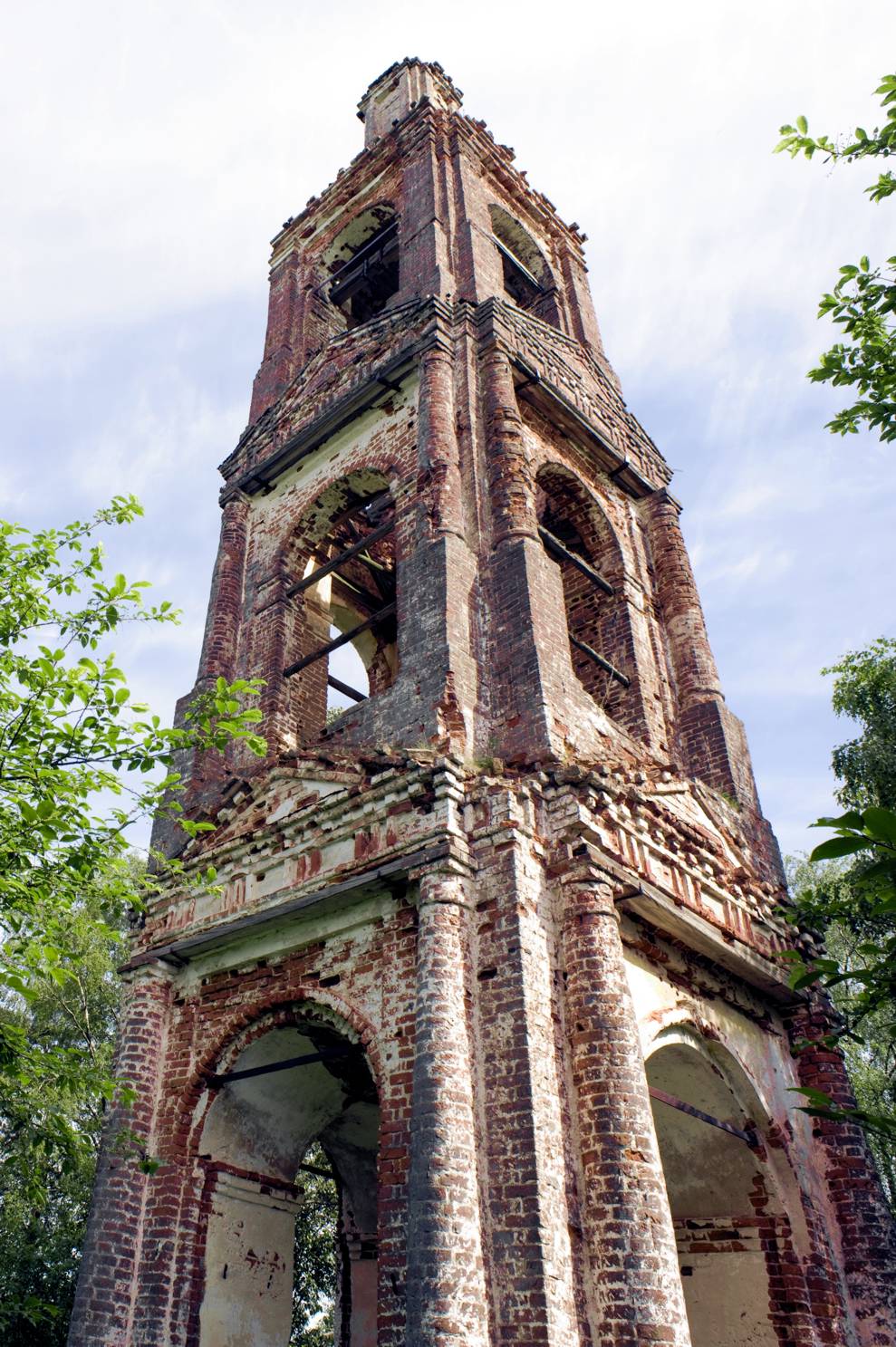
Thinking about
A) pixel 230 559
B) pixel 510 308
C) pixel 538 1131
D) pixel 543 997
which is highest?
pixel 510 308

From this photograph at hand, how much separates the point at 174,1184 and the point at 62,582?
454cm

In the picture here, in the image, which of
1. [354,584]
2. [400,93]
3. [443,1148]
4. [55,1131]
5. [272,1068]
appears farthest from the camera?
[400,93]

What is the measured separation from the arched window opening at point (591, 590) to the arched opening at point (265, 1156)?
15.0 ft

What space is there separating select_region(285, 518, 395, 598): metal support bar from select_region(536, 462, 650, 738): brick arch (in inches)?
73.5

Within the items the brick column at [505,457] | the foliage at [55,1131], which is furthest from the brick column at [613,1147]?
the brick column at [505,457]

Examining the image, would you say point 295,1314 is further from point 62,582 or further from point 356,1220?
point 62,582

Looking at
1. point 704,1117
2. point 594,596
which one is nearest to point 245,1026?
point 704,1117

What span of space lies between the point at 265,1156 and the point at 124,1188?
1.20m

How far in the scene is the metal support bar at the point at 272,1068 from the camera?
7.45m

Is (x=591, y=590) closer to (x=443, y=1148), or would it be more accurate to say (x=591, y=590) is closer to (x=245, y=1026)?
(x=245, y=1026)

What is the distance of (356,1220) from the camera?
10.3m

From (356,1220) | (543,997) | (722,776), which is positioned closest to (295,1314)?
(356,1220)

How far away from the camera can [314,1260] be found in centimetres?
1712

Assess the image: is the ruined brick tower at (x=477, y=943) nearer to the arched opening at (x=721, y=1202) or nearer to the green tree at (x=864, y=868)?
the arched opening at (x=721, y=1202)
